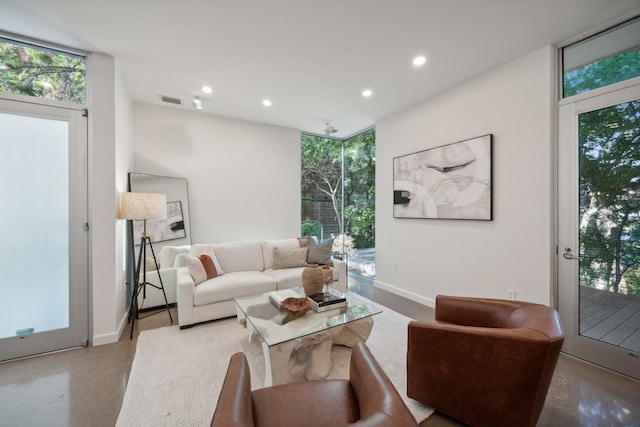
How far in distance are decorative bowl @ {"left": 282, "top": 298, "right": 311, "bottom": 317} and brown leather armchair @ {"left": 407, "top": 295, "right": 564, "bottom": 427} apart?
84cm

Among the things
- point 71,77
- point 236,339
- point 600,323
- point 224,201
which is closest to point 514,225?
point 600,323

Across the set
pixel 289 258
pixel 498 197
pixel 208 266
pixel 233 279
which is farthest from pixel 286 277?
pixel 498 197

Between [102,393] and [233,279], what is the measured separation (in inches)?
58.1

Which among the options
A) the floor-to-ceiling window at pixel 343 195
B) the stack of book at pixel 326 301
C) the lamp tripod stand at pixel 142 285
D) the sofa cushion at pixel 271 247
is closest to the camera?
the stack of book at pixel 326 301

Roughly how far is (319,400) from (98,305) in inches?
102

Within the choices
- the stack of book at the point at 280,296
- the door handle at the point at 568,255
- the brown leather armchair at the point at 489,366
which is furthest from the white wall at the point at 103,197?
the door handle at the point at 568,255

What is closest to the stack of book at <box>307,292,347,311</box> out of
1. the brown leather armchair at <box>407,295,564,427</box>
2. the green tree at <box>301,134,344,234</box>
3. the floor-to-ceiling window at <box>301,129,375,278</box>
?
the brown leather armchair at <box>407,295,564,427</box>

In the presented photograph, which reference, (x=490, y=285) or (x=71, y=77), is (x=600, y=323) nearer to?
A: (x=490, y=285)

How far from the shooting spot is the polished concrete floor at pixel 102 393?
1579 millimetres

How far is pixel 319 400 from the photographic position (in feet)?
3.73

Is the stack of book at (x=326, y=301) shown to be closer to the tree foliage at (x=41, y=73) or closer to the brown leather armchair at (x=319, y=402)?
the brown leather armchair at (x=319, y=402)

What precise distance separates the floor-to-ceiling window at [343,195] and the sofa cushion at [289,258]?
3.41 feet

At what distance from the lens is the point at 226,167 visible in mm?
4348

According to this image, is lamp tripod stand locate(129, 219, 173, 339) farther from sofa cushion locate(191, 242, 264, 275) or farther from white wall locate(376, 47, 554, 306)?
white wall locate(376, 47, 554, 306)
